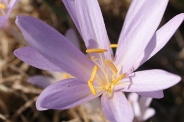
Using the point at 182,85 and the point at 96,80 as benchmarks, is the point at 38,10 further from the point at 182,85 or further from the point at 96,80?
the point at 96,80

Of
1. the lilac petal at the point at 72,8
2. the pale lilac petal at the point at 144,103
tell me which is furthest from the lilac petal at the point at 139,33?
the pale lilac petal at the point at 144,103

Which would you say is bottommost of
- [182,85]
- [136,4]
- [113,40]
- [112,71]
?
[182,85]

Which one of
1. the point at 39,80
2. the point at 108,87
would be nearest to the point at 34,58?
the point at 108,87

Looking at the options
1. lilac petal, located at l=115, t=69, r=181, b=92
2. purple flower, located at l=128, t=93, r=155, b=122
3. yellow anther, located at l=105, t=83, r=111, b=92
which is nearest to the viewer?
lilac petal, located at l=115, t=69, r=181, b=92

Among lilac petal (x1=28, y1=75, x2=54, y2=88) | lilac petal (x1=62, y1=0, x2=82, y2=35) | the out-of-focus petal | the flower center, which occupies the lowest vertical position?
lilac petal (x1=28, y1=75, x2=54, y2=88)

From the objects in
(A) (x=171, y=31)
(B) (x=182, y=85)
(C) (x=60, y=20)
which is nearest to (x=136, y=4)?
(A) (x=171, y=31)

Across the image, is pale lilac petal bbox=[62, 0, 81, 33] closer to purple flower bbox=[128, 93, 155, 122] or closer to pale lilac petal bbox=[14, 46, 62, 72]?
pale lilac petal bbox=[14, 46, 62, 72]

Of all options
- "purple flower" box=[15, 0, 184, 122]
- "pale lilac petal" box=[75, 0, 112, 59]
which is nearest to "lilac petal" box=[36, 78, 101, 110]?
"purple flower" box=[15, 0, 184, 122]
